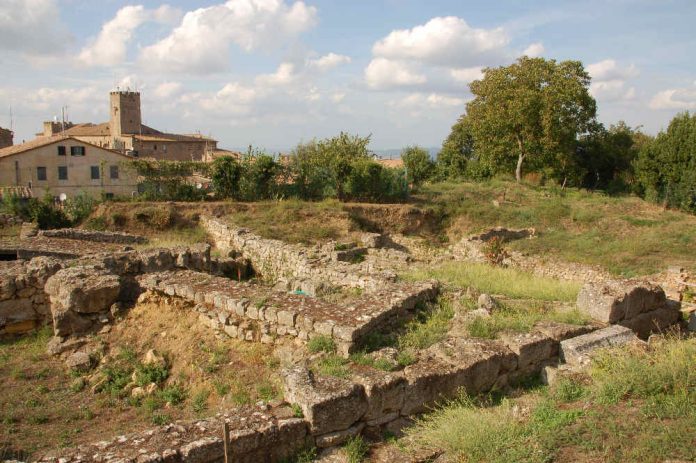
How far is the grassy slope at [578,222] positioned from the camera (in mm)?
18172

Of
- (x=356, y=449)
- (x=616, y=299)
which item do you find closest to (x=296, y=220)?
(x=616, y=299)

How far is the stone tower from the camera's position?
Result: 53.2 m

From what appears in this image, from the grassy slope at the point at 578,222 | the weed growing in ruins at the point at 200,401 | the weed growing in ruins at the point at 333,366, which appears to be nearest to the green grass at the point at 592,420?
the weed growing in ruins at the point at 333,366

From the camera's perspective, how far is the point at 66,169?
93.0 feet

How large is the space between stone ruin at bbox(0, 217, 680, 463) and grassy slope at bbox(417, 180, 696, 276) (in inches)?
343

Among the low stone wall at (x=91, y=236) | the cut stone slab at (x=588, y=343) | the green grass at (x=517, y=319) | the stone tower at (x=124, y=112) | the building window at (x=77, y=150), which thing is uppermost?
the stone tower at (x=124, y=112)

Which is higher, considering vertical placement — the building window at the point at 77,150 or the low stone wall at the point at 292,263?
the building window at the point at 77,150

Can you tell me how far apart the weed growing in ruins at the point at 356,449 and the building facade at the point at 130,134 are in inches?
1799

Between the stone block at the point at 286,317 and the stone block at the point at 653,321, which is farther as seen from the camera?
the stone block at the point at 653,321

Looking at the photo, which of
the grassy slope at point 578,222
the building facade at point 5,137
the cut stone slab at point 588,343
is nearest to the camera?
the cut stone slab at point 588,343

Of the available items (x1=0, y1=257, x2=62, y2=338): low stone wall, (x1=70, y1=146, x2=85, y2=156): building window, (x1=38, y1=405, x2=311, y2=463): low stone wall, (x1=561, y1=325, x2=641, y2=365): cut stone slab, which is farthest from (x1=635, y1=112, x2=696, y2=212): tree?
(x1=70, y1=146, x2=85, y2=156): building window

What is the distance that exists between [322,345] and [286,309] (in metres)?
1.22

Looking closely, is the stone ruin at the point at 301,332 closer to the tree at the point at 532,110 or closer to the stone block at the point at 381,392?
the stone block at the point at 381,392

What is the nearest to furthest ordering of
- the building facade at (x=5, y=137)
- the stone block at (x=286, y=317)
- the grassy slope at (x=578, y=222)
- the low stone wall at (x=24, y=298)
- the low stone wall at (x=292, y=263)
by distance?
the stone block at (x=286, y=317)
the low stone wall at (x=24, y=298)
the low stone wall at (x=292, y=263)
the grassy slope at (x=578, y=222)
the building facade at (x=5, y=137)
